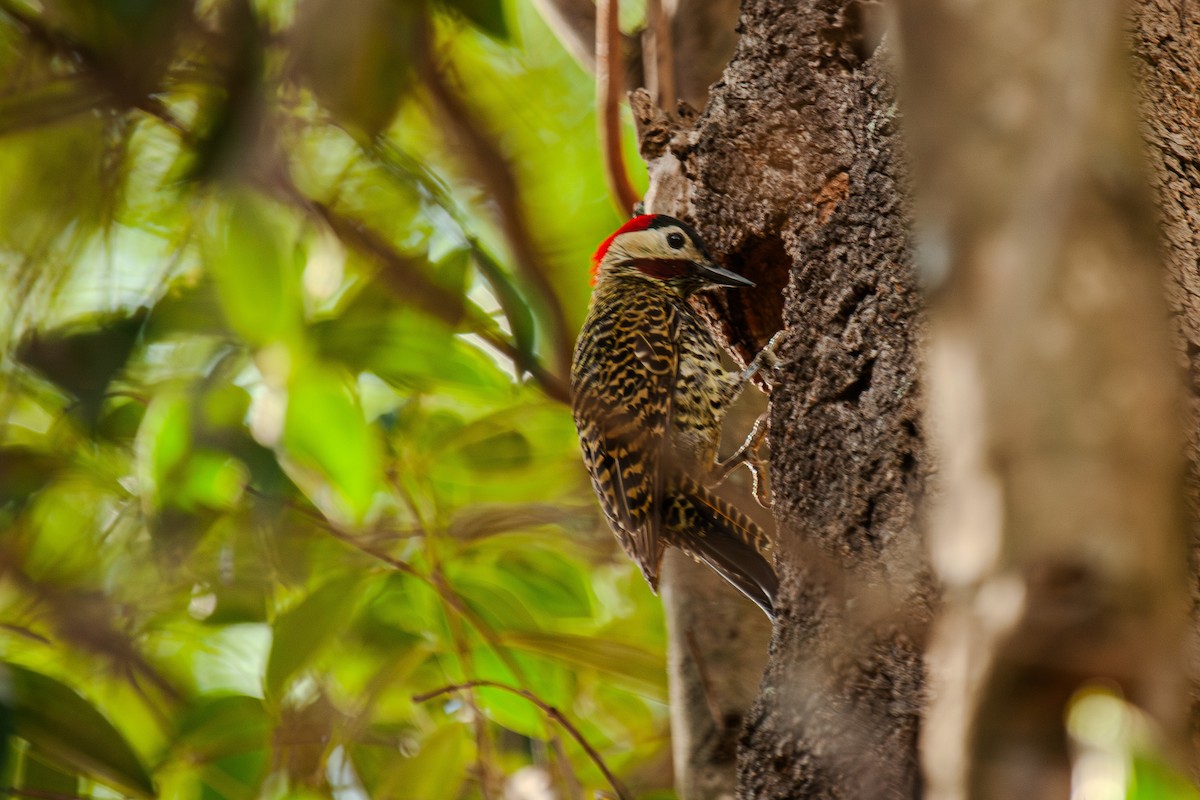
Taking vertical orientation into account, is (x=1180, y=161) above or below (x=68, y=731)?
above

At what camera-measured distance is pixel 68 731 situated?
2211mm

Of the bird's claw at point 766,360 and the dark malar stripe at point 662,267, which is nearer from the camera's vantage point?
the bird's claw at point 766,360

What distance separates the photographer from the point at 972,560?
1.74ft

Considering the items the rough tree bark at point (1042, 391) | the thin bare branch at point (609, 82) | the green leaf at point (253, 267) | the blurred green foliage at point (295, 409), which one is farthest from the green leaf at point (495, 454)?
the rough tree bark at point (1042, 391)

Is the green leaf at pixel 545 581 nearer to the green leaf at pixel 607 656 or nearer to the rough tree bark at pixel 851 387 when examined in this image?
the green leaf at pixel 607 656

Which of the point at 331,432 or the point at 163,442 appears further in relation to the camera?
the point at 331,432

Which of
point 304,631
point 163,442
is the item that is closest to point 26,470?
point 163,442

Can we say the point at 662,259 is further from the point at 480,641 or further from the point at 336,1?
the point at 336,1

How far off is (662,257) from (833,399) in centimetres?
138

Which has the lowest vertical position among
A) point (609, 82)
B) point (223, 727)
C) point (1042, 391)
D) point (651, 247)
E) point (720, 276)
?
point (1042, 391)

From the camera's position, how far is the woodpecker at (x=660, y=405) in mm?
2732

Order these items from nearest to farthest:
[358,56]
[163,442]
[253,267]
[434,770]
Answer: [358,56] < [253,267] < [163,442] < [434,770]

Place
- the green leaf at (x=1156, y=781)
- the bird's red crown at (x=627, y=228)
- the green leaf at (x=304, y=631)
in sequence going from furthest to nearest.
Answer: the bird's red crown at (x=627, y=228), the green leaf at (x=304, y=631), the green leaf at (x=1156, y=781)

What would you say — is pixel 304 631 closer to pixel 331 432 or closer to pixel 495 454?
pixel 331 432
